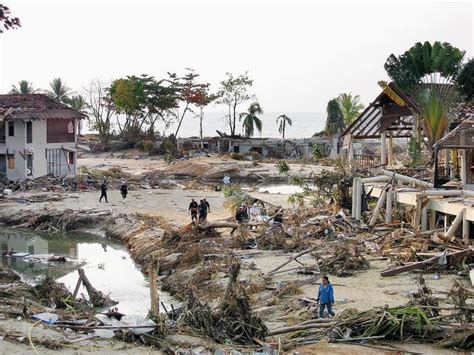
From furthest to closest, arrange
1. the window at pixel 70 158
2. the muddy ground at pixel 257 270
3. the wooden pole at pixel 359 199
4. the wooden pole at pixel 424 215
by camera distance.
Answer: the window at pixel 70 158 → the wooden pole at pixel 359 199 → the wooden pole at pixel 424 215 → the muddy ground at pixel 257 270

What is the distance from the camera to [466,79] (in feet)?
106

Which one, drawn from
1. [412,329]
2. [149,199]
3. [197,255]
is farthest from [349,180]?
[412,329]

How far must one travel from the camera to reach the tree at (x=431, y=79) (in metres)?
29.5

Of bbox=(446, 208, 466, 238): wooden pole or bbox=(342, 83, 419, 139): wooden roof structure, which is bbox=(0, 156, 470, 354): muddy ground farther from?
bbox=(342, 83, 419, 139): wooden roof structure

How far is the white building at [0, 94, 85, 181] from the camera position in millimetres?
43812

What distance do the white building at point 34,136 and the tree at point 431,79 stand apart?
2170 cm

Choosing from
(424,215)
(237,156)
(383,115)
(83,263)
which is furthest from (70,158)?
(424,215)

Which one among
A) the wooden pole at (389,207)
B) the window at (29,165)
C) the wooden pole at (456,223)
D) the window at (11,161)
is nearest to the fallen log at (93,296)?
the wooden pole at (456,223)

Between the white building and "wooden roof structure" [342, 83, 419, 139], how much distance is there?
2015 centimetres

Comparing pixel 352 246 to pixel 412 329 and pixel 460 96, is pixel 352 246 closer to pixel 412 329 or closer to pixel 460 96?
pixel 412 329

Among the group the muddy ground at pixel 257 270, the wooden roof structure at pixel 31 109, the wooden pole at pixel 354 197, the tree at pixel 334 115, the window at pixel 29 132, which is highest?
the tree at pixel 334 115

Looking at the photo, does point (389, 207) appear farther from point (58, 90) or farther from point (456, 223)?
point (58, 90)

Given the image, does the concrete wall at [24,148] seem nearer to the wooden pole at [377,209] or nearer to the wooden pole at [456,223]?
the wooden pole at [377,209]

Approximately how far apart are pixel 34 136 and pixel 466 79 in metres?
25.4
